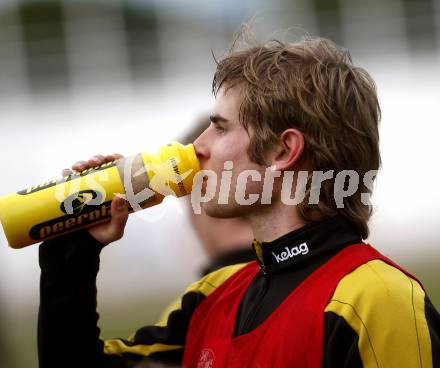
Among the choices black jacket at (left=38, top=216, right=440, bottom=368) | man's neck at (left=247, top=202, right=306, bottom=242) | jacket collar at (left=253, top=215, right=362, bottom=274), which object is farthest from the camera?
man's neck at (left=247, top=202, right=306, bottom=242)

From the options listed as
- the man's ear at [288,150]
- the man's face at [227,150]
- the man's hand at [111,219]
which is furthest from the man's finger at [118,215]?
the man's ear at [288,150]

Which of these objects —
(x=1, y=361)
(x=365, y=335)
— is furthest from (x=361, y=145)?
(x=1, y=361)

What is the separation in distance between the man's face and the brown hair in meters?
0.02

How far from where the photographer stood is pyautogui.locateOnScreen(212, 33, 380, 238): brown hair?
2.39 metres

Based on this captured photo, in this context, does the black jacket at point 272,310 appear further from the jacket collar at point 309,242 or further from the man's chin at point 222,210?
the man's chin at point 222,210

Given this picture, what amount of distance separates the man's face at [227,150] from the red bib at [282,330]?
0.27 meters

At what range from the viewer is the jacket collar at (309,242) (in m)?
2.31

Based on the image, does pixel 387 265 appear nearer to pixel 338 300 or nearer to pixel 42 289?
pixel 338 300

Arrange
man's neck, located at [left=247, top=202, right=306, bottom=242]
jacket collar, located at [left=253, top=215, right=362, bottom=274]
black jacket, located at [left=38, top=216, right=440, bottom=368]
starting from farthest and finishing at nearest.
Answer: man's neck, located at [left=247, top=202, right=306, bottom=242], jacket collar, located at [left=253, top=215, right=362, bottom=274], black jacket, located at [left=38, top=216, right=440, bottom=368]

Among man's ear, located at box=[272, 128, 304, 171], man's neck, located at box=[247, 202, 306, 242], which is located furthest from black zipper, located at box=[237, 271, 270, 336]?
man's ear, located at box=[272, 128, 304, 171]

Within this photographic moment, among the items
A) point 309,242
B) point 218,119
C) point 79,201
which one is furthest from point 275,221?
point 79,201

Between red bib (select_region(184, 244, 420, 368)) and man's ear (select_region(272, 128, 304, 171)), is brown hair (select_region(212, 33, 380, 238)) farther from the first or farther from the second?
red bib (select_region(184, 244, 420, 368))

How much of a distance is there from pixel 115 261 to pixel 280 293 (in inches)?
375

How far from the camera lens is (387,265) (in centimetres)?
221
